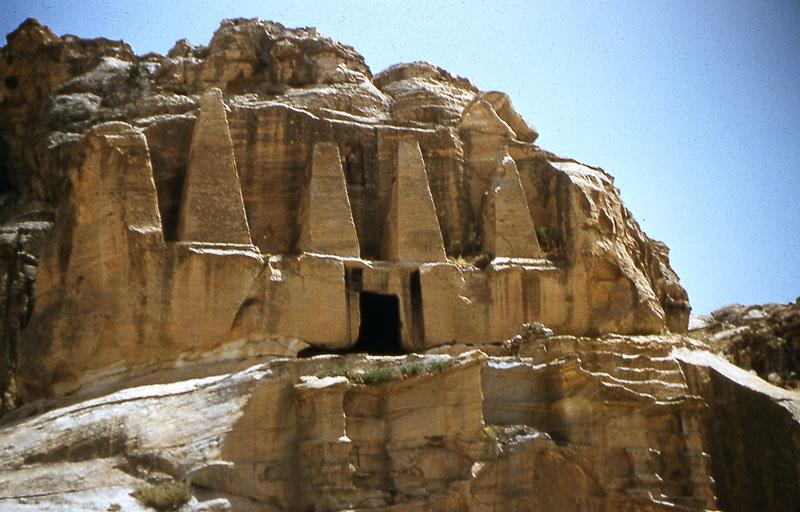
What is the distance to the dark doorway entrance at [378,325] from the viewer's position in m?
35.8

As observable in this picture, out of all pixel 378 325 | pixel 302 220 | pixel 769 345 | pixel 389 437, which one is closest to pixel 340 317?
pixel 302 220

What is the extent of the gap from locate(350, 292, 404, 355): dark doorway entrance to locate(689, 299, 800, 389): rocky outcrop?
9982mm

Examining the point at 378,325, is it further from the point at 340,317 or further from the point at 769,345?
the point at 769,345

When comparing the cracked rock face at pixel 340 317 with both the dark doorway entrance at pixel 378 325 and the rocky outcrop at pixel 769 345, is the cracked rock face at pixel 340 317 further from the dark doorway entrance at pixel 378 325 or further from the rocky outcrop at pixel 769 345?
the rocky outcrop at pixel 769 345

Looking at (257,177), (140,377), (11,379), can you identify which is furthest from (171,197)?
(11,379)

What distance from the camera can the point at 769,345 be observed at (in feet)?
141

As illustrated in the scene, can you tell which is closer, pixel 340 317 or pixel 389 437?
pixel 389 437

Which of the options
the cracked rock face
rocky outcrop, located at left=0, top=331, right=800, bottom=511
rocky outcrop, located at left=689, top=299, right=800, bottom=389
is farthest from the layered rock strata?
rocky outcrop, located at left=689, top=299, right=800, bottom=389

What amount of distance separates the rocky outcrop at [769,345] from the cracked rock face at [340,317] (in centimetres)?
342

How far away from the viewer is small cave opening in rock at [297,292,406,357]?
35.6 meters

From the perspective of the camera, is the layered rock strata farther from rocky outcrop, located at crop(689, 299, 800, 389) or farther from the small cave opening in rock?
rocky outcrop, located at crop(689, 299, 800, 389)

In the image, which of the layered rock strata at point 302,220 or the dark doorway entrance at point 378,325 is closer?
the layered rock strata at point 302,220

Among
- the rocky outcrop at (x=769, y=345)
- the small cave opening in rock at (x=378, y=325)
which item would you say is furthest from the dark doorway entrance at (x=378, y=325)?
the rocky outcrop at (x=769, y=345)

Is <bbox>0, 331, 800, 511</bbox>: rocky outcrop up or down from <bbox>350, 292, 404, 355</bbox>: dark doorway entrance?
down
